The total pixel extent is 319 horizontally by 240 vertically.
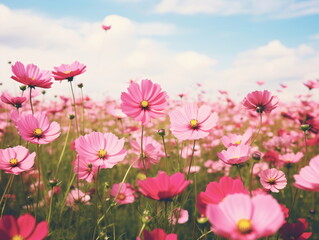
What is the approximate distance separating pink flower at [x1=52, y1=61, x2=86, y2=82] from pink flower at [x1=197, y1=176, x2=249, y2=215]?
2.17 ft

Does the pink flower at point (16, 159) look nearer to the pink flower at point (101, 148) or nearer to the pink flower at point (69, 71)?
the pink flower at point (101, 148)

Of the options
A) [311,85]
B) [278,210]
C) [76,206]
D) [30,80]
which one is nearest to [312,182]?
[278,210]

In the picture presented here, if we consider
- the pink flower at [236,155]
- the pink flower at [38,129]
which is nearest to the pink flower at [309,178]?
the pink flower at [236,155]

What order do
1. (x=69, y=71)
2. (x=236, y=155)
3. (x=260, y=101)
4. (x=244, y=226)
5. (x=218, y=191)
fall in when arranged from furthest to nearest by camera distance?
1. (x=69, y=71)
2. (x=260, y=101)
3. (x=236, y=155)
4. (x=218, y=191)
5. (x=244, y=226)

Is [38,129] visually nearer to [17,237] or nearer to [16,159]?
[16,159]

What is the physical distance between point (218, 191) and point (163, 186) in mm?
114

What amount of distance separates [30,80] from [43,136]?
21 cm

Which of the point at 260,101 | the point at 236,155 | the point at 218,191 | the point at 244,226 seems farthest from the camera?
the point at 260,101

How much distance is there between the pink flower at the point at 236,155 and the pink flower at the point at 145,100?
0.23 metres

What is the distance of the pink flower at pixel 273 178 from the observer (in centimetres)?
84

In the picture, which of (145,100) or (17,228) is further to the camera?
(145,100)

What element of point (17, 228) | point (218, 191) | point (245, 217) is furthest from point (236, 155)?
point (17, 228)

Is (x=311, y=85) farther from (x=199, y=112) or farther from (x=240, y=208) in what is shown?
(x=240, y=208)

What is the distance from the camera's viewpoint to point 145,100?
87 cm
